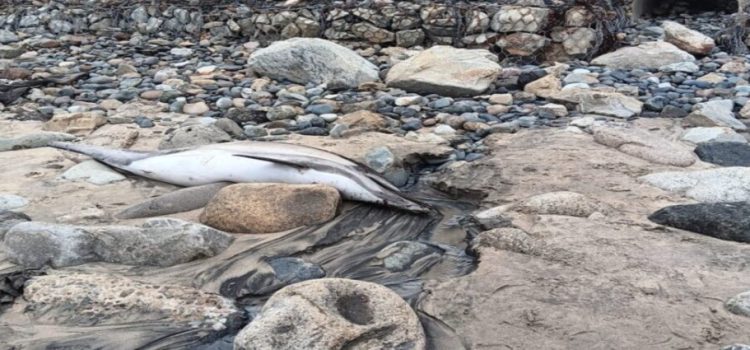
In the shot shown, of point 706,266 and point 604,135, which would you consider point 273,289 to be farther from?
point 604,135

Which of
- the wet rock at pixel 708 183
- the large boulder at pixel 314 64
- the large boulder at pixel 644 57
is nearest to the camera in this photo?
the wet rock at pixel 708 183

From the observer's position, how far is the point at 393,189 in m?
4.66

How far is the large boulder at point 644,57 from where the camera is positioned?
333 inches

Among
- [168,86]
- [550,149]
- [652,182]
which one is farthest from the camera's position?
[168,86]

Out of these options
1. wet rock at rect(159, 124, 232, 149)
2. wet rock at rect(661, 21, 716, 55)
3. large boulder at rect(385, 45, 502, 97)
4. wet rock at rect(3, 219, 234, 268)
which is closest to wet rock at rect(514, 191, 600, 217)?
wet rock at rect(3, 219, 234, 268)

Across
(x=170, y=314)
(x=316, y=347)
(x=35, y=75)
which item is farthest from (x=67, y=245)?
(x=35, y=75)

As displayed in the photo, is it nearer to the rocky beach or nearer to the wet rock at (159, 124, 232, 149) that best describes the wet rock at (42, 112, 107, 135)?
the rocky beach

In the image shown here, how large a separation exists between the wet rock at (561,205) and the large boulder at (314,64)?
380 cm

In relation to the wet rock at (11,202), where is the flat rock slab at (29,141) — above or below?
below

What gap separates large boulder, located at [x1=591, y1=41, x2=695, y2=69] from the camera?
847 cm

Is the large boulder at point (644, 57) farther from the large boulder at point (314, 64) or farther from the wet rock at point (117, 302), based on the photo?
the wet rock at point (117, 302)

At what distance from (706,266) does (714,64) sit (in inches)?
225

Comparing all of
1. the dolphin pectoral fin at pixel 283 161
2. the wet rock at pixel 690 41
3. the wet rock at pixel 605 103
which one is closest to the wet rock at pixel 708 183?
the wet rock at pixel 605 103

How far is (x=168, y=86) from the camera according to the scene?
310 inches
